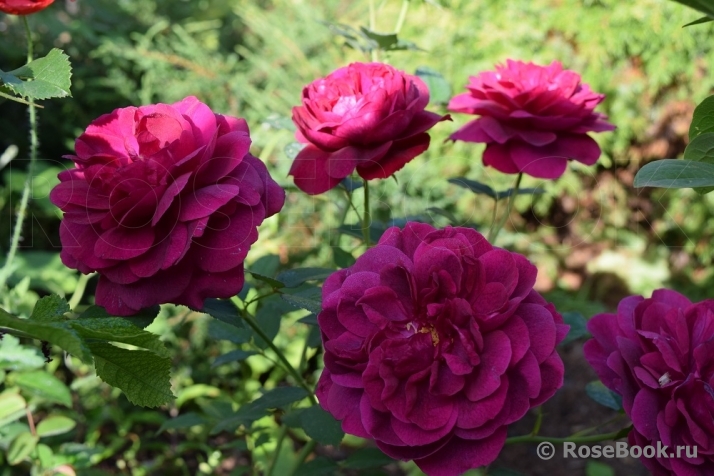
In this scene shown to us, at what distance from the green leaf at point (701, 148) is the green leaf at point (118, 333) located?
1.39 feet

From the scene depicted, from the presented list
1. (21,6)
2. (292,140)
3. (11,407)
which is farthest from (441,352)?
(292,140)

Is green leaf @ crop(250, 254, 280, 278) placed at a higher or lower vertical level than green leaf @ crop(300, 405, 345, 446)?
lower

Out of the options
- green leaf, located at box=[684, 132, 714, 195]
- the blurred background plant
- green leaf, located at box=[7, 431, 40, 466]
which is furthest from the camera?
the blurred background plant

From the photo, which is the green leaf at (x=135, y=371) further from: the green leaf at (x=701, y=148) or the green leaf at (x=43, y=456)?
the green leaf at (x=43, y=456)

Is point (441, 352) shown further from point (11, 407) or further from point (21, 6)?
point (11, 407)

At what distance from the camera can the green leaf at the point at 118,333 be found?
44cm

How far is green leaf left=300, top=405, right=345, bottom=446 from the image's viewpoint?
2.26 ft

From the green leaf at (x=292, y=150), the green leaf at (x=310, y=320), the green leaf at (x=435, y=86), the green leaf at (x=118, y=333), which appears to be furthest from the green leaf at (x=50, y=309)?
the green leaf at (x=435, y=86)

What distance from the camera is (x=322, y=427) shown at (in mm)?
708

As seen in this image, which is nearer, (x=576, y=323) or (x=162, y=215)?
(x=162, y=215)

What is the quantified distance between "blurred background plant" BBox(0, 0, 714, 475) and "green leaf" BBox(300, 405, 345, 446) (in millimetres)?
860

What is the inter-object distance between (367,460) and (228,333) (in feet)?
0.86

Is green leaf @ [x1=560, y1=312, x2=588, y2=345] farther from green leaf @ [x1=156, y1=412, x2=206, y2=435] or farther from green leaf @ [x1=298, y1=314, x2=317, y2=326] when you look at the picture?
green leaf @ [x1=156, y1=412, x2=206, y2=435]

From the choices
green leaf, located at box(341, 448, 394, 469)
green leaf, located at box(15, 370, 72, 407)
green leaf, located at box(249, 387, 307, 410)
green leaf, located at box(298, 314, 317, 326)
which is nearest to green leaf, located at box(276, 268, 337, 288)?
green leaf, located at box(298, 314, 317, 326)
